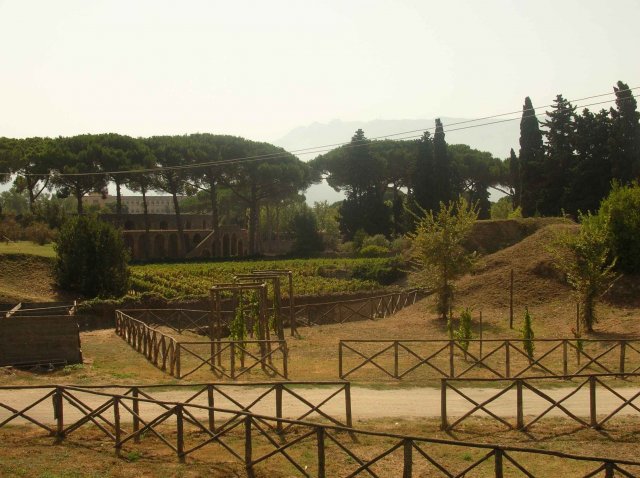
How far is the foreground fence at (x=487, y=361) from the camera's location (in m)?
16.7

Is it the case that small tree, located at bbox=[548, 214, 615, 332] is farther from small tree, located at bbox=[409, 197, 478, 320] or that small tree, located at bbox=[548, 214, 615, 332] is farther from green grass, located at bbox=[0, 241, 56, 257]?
green grass, located at bbox=[0, 241, 56, 257]

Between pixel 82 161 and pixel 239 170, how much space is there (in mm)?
13223

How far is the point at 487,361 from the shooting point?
1983 centimetres

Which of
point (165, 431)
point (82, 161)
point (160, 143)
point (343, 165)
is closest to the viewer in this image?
point (165, 431)

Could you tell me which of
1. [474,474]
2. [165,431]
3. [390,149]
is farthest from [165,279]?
[390,149]

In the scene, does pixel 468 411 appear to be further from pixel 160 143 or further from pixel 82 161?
pixel 160 143

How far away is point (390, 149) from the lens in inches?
2822

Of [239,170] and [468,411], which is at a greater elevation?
[239,170]

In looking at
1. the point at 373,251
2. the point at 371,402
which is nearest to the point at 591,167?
the point at 373,251

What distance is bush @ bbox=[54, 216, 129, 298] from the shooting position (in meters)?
34.3

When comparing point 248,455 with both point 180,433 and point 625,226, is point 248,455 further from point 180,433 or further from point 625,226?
point 625,226

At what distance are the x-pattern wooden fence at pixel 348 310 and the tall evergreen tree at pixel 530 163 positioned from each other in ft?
70.0

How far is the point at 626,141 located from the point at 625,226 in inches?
781

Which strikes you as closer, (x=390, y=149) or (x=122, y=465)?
(x=122, y=465)
